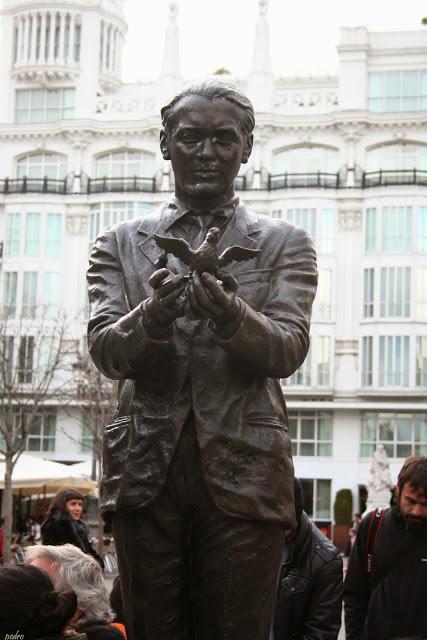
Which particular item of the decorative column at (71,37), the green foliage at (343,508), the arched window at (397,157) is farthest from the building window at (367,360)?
the decorative column at (71,37)

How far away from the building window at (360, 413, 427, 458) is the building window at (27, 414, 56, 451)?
14686mm

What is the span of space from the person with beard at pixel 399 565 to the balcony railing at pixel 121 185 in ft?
174

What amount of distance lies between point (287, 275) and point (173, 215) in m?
0.40

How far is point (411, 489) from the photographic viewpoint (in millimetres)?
5336

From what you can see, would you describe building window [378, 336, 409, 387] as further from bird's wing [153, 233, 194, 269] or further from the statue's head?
bird's wing [153, 233, 194, 269]

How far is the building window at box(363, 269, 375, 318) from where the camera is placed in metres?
55.5

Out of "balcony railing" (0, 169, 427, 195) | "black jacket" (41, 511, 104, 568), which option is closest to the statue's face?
"black jacket" (41, 511, 104, 568)

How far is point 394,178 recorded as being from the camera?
5616 centimetres

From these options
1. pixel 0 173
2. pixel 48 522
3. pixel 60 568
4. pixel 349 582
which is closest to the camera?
pixel 60 568

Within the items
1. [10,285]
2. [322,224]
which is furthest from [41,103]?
[322,224]

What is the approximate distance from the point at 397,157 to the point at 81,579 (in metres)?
53.1

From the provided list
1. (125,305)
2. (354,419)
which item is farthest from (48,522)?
(354,419)

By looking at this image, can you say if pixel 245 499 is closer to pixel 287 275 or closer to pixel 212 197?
pixel 287 275

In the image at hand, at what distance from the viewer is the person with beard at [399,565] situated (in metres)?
5.36
